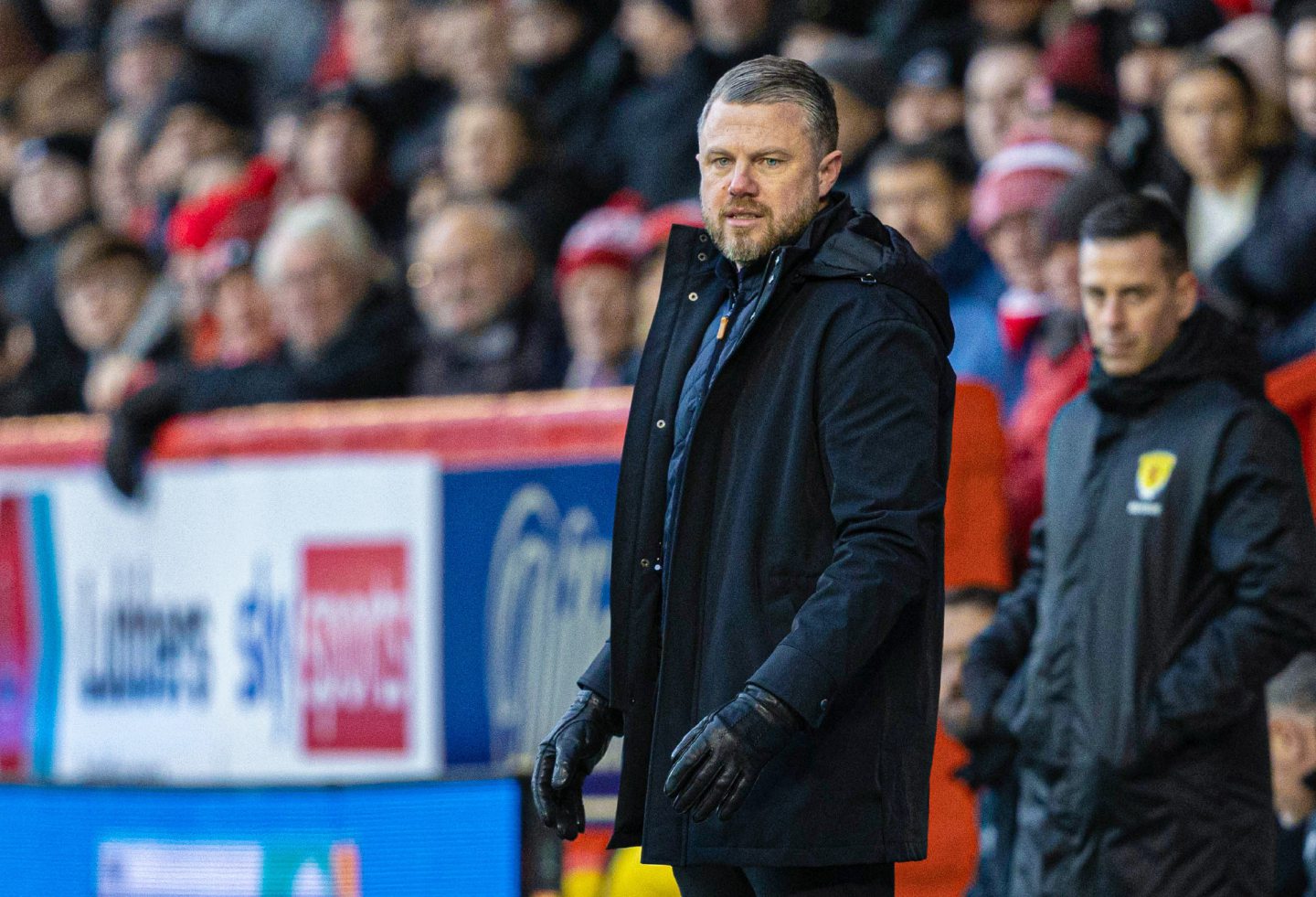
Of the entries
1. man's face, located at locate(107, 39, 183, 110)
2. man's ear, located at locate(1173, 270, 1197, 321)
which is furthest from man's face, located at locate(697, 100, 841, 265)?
man's face, located at locate(107, 39, 183, 110)

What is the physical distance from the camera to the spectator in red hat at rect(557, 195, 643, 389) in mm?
7070

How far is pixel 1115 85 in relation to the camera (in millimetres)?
7199

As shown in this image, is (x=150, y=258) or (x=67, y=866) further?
(x=150, y=258)

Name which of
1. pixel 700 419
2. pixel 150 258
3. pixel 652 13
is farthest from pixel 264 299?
pixel 700 419

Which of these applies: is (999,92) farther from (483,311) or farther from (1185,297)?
(1185,297)

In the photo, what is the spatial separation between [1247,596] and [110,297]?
668 centimetres

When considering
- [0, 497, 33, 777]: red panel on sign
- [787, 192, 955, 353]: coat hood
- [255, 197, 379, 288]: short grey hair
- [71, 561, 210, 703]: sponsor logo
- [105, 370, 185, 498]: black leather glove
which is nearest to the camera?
[787, 192, 955, 353]: coat hood

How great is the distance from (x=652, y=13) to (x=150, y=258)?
282 centimetres

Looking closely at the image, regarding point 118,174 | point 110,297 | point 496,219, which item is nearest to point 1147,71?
point 496,219

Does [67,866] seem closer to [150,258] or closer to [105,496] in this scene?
[105,496]

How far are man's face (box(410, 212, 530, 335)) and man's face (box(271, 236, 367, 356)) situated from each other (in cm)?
43

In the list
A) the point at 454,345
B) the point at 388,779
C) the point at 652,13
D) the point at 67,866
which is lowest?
the point at 67,866

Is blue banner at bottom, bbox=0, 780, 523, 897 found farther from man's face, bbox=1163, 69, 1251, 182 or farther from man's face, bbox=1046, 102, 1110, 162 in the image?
man's face, bbox=1046, 102, 1110, 162

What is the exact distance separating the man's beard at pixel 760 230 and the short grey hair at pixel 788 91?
0.11 m
